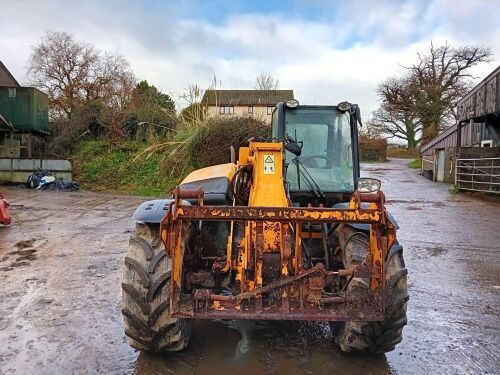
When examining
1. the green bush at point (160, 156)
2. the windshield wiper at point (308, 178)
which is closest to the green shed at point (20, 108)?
the green bush at point (160, 156)

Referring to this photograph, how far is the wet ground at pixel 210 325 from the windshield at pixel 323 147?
1.50m

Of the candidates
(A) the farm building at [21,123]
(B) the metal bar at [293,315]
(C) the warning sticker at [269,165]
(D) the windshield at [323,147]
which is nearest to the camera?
(B) the metal bar at [293,315]

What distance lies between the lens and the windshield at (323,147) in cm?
528

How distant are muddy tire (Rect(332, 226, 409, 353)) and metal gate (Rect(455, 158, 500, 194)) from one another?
14941 mm

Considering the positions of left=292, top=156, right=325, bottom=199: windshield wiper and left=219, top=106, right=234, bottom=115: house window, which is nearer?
left=292, top=156, right=325, bottom=199: windshield wiper

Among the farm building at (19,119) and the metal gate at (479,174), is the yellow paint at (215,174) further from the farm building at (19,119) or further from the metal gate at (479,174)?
the farm building at (19,119)

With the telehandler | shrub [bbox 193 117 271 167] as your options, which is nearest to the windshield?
the telehandler

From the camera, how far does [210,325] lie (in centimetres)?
479

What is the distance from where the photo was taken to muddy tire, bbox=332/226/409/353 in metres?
3.83

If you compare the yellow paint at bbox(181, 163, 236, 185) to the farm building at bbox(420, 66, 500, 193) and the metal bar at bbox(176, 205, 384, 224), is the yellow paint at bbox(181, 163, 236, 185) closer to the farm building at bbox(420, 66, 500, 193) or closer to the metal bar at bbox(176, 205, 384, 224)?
the metal bar at bbox(176, 205, 384, 224)

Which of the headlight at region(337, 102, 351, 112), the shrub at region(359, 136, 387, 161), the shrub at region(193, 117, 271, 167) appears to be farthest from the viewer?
the shrub at region(359, 136, 387, 161)

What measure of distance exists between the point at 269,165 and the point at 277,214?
86cm

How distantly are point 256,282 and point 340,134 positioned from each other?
7.74ft

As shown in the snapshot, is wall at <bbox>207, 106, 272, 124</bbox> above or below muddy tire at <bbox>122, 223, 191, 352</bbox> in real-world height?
above
